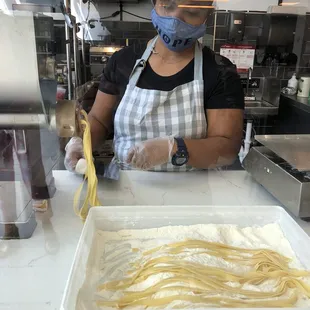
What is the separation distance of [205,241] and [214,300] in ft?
0.48

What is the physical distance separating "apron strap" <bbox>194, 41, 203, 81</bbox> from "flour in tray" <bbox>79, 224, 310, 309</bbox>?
1.67 ft

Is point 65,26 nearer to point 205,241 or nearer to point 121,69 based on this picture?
point 121,69

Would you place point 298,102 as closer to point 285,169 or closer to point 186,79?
point 186,79

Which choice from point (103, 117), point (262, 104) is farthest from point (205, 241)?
point (262, 104)

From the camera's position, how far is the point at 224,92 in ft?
3.24

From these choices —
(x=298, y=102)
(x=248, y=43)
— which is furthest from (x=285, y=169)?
(x=248, y=43)

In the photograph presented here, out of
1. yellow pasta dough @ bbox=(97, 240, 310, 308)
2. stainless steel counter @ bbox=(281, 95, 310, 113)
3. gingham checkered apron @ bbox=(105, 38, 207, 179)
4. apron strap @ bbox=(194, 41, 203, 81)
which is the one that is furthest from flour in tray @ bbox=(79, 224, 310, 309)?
stainless steel counter @ bbox=(281, 95, 310, 113)

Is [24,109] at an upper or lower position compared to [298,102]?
upper

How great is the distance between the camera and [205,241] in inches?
23.4

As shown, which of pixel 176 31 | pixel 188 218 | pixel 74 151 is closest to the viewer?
pixel 188 218

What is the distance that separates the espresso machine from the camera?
1.63ft

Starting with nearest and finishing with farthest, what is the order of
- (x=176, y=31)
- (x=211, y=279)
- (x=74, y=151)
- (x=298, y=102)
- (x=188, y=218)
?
(x=211, y=279) → (x=188, y=218) → (x=74, y=151) → (x=176, y=31) → (x=298, y=102)

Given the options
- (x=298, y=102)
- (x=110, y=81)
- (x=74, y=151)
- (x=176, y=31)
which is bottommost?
(x=298, y=102)

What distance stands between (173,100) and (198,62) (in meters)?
0.14
